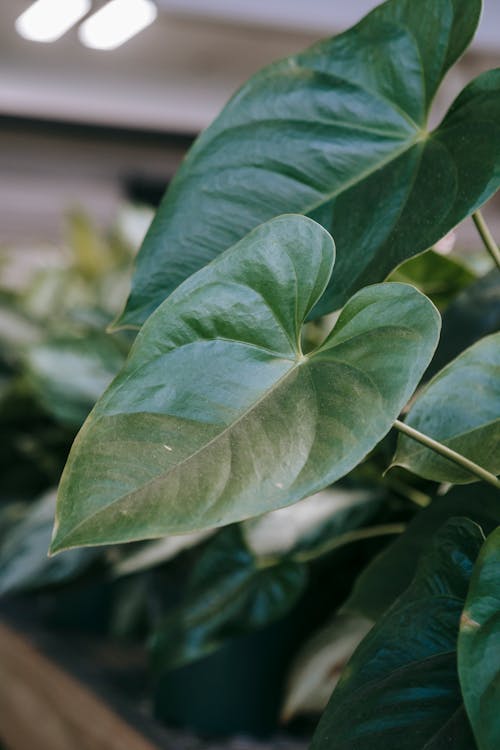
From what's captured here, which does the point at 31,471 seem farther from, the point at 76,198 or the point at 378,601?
the point at 76,198

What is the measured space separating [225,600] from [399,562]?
209 millimetres

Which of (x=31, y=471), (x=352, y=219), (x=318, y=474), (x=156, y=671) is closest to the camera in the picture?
(x=318, y=474)

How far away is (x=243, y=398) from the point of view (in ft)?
0.97

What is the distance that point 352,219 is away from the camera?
410mm

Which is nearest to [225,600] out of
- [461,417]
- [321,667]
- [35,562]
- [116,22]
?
[321,667]

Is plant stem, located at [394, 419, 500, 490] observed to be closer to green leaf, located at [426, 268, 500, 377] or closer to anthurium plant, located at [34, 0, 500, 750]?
anthurium plant, located at [34, 0, 500, 750]

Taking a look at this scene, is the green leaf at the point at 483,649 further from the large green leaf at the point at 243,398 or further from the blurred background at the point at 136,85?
the blurred background at the point at 136,85

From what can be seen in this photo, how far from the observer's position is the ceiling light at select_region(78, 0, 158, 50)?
82.7 inches

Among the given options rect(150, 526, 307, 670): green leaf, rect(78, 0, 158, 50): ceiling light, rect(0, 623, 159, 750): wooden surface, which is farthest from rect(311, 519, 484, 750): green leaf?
rect(78, 0, 158, 50): ceiling light

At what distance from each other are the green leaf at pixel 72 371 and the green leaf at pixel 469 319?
0.34 m

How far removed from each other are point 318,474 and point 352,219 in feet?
0.60

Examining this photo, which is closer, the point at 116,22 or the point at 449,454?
the point at 449,454

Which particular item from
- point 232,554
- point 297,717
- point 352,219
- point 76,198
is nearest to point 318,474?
point 352,219

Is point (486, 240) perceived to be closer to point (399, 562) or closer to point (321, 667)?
point (399, 562)
